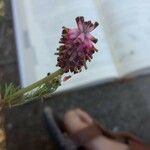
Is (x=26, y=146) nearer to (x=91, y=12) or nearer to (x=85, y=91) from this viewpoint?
(x=85, y=91)

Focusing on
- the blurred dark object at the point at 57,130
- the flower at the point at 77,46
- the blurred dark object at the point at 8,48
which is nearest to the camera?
the flower at the point at 77,46

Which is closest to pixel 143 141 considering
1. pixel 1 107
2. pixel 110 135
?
pixel 110 135

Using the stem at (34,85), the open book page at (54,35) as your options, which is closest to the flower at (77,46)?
the stem at (34,85)

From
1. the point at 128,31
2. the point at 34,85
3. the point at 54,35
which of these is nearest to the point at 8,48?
the point at 54,35

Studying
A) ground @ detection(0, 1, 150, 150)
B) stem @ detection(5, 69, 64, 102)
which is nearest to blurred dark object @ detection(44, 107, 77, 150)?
ground @ detection(0, 1, 150, 150)

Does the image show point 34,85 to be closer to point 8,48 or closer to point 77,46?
point 77,46

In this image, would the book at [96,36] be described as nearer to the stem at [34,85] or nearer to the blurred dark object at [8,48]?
the blurred dark object at [8,48]
